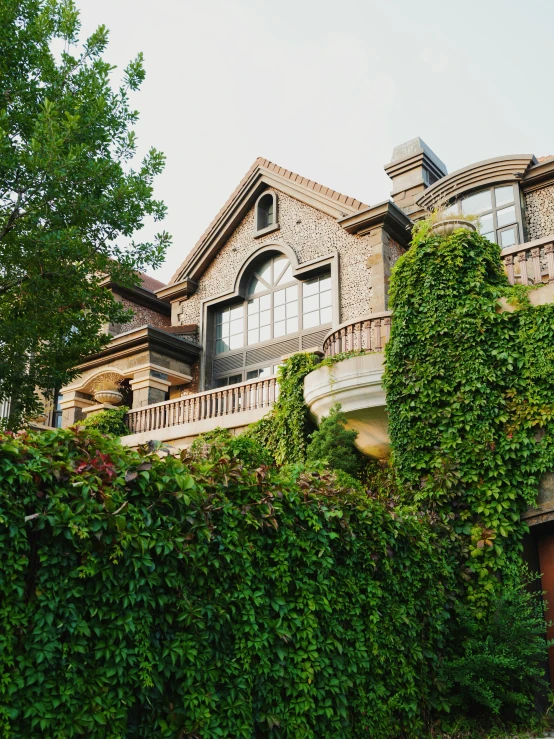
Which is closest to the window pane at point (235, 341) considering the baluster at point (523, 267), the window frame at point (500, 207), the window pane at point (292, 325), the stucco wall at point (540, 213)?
the window pane at point (292, 325)

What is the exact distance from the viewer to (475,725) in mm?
8203

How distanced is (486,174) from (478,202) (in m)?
0.70

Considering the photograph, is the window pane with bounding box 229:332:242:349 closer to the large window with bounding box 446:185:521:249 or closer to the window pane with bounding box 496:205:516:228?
the large window with bounding box 446:185:521:249

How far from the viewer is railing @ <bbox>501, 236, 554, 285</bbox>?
34.0ft

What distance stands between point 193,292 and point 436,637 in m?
15.5

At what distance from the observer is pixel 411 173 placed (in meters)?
20.4

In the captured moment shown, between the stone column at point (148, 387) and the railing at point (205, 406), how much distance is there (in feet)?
2.08

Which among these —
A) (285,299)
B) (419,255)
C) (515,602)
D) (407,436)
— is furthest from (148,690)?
(285,299)

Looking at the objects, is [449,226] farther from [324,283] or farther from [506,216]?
[324,283]

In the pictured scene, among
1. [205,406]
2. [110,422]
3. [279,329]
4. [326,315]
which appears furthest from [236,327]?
[110,422]

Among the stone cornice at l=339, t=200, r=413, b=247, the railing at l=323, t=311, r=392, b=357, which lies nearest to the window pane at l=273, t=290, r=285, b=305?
the stone cornice at l=339, t=200, r=413, b=247

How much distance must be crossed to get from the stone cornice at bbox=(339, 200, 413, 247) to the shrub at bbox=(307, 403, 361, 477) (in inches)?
265

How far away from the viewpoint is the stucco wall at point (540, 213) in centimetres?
1647

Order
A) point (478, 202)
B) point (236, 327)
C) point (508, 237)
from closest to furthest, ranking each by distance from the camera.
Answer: point (508, 237) → point (478, 202) → point (236, 327)
